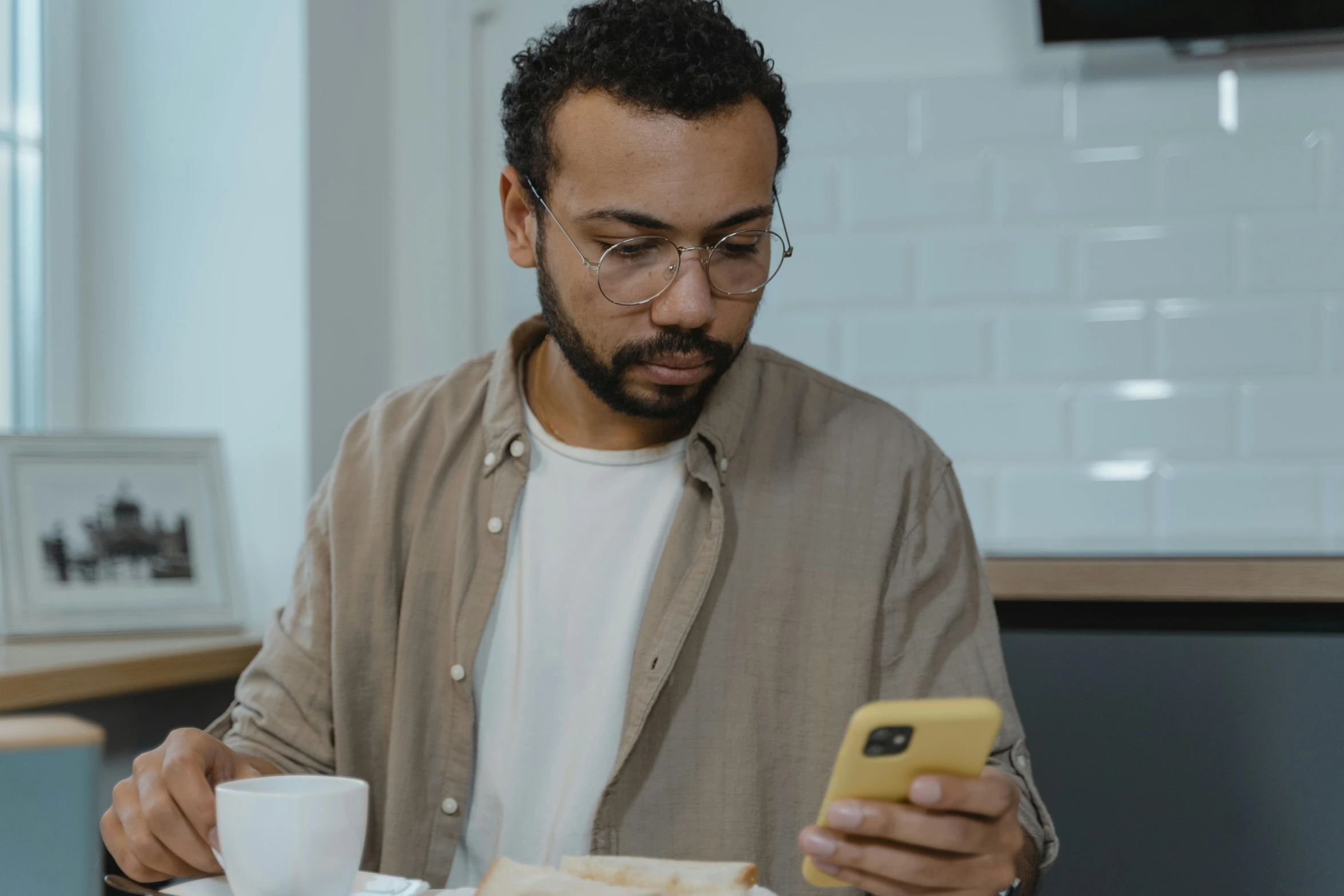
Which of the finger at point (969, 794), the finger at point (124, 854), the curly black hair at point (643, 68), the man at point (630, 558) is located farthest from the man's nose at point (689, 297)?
the finger at point (124, 854)

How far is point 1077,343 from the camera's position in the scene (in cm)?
189

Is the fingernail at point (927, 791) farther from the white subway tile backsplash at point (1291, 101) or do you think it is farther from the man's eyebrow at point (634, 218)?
the white subway tile backsplash at point (1291, 101)

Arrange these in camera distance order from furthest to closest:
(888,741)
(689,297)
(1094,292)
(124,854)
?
(1094,292)
(689,297)
(124,854)
(888,741)

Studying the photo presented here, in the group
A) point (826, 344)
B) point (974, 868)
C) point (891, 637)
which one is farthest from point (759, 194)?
point (826, 344)

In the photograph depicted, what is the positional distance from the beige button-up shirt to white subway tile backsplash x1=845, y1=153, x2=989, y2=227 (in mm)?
816

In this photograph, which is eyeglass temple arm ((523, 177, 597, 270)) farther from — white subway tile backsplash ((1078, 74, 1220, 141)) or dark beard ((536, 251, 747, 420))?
white subway tile backsplash ((1078, 74, 1220, 141))

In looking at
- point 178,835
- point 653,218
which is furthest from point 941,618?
point 178,835

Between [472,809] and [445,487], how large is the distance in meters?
0.30

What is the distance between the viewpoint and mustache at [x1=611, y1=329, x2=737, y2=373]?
1041mm

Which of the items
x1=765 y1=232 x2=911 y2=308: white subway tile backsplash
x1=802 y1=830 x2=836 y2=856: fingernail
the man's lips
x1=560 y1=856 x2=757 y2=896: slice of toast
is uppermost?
x1=765 y1=232 x2=911 y2=308: white subway tile backsplash

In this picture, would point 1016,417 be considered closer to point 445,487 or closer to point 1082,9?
point 1082,9

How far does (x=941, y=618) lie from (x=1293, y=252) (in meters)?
1.06

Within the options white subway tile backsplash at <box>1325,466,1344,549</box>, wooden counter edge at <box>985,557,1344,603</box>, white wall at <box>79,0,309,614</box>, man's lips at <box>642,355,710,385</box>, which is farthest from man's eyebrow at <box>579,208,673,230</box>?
white subway tile backsplash at <box>1325,466,1344,549</box>

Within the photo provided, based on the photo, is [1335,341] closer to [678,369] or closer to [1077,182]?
[1077,182]
